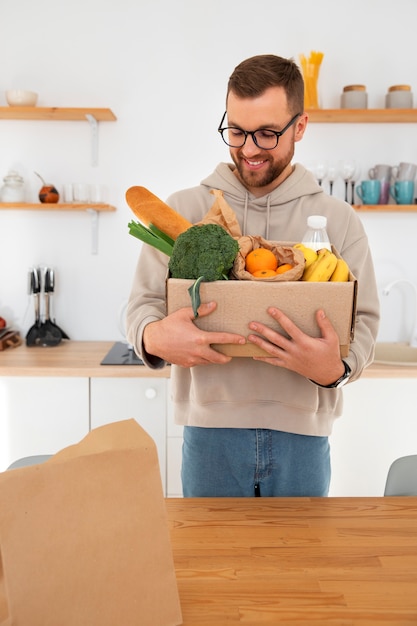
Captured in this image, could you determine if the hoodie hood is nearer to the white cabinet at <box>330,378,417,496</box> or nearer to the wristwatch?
the wristwatch

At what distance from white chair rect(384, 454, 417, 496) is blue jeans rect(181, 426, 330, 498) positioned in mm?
154

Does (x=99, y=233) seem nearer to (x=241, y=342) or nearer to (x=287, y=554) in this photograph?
(x=241, y=342)

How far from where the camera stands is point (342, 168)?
280cm

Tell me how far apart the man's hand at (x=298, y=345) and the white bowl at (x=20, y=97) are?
2.04 meters

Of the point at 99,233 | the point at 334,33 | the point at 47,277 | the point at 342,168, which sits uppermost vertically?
the point at 334,33

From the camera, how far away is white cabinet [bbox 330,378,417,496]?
96.0 inches

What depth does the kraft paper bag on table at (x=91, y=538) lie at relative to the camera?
73 cm

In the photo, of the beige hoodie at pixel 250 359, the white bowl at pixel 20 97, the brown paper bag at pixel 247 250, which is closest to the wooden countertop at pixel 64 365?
the beige hoodie at pixel 250 359

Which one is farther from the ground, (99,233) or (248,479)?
(99,233)

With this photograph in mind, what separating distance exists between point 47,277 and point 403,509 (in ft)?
6.66

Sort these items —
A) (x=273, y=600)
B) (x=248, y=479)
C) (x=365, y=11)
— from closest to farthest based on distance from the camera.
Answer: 1. (x=273, y=600)
2. (x=248, y=479)
3. (x=365, y=11)

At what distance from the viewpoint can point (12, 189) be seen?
276cm

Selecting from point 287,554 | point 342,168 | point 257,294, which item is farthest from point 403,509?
point 342,168

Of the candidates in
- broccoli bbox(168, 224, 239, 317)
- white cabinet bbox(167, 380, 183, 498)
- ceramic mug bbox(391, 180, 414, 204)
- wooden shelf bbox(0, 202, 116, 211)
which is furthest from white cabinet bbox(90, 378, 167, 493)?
broccoli bbox(168, 224, 239, 317)
